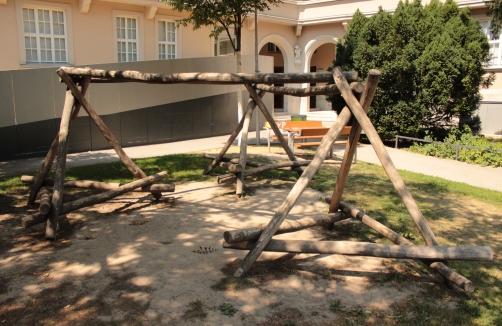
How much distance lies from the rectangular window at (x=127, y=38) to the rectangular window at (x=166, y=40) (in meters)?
0.92

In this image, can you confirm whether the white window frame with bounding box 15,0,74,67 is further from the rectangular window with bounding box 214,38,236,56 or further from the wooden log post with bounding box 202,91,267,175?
the wooden log post with bounding box 202,91,267,175

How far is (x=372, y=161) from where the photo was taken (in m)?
11.8

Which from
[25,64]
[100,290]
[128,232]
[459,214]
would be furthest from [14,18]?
[459,214]

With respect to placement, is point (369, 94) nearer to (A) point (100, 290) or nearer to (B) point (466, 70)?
(A) point (100, 290)

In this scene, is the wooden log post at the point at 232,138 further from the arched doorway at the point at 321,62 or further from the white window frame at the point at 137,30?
the arched doorway at the point at 321,62

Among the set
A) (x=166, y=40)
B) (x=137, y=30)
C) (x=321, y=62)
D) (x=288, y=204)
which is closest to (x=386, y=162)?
(x=288, y=204)

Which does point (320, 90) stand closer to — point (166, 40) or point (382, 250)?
point (382, 250)

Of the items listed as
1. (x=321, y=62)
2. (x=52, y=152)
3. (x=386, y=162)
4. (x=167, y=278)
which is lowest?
(x=167, y=278)

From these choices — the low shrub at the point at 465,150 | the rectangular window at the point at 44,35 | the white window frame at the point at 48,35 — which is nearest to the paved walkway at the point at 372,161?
the low shrub at the point at 465,150

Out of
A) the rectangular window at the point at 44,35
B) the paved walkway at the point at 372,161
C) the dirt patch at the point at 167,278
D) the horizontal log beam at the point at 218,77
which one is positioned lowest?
the dirt patch at the point at 167,278

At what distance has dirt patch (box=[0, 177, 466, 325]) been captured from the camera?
375 centimetres

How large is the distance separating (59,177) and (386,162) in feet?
13.3

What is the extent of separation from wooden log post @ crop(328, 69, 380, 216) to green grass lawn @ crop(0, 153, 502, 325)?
577 millimetres

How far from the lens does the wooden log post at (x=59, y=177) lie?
5.47 metres
